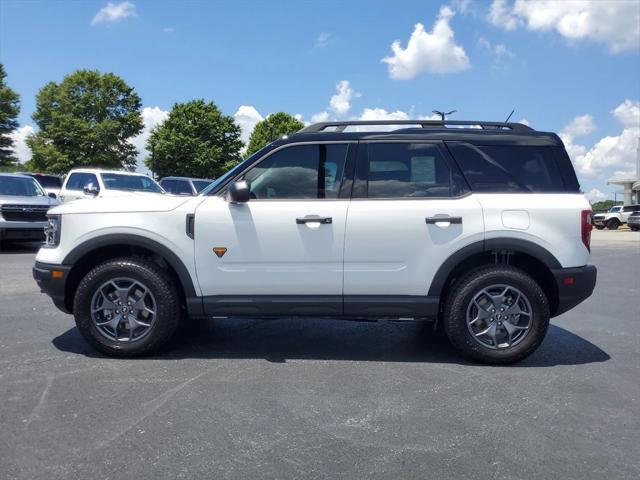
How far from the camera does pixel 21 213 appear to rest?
12.7 meters

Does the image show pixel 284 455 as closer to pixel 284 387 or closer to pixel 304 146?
pixel 284 387

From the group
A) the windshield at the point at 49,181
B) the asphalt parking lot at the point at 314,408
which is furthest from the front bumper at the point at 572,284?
the windshield at the point at 49,181

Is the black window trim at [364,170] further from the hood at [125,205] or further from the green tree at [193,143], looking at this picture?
the green tree at [193,143]

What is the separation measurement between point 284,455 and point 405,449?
2.15 ft

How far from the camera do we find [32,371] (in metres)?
4.23

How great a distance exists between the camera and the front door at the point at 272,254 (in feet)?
14.6

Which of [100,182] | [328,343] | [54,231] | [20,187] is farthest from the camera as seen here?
[100,182]

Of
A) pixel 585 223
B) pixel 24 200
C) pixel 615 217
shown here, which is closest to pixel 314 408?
pixel 585 223

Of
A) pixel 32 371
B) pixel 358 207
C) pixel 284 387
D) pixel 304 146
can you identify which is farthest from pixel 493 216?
pixel 32 371

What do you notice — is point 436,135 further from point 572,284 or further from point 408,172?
point 572,284

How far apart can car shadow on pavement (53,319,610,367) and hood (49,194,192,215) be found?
1.23m

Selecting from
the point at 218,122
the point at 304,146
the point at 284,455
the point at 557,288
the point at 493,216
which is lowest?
the point at 284,455

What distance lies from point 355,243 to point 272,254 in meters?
0.67

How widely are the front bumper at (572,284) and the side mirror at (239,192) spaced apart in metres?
2.54
